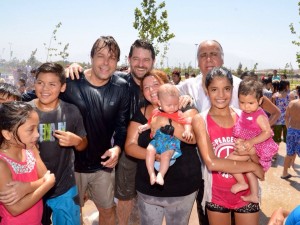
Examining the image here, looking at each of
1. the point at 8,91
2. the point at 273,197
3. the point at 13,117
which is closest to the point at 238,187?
the point at 13,117

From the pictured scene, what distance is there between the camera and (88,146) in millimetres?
3594

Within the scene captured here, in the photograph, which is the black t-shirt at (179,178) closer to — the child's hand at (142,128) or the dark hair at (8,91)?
the child's hand at (142,128)

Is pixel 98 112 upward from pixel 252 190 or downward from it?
upward

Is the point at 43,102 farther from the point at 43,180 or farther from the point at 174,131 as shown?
the point at 174,131

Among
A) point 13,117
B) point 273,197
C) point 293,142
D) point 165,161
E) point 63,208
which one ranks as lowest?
point 273,197

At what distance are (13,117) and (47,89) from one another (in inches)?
26.4

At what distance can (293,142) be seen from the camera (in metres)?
7.38

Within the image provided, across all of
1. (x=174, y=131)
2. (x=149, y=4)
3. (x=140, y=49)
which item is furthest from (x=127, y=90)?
(x=149, y=4)

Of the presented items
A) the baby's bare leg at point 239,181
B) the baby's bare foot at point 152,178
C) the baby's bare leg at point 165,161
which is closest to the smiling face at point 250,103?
the baby's bare leg at point 239,181

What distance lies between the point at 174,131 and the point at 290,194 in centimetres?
476

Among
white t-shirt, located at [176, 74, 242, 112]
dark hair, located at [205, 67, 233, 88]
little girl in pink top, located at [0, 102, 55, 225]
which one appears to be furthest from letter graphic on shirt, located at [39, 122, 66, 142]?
white t-shirt, located at [176, 74, 242, 112]

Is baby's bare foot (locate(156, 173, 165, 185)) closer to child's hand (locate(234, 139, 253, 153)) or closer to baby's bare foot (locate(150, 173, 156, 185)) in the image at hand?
baby's bare foot (locate(150, 173, 156, 185))

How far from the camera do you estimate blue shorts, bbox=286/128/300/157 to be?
730 centimetres

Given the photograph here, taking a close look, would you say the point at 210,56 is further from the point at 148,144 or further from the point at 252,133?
the point at 148,144
